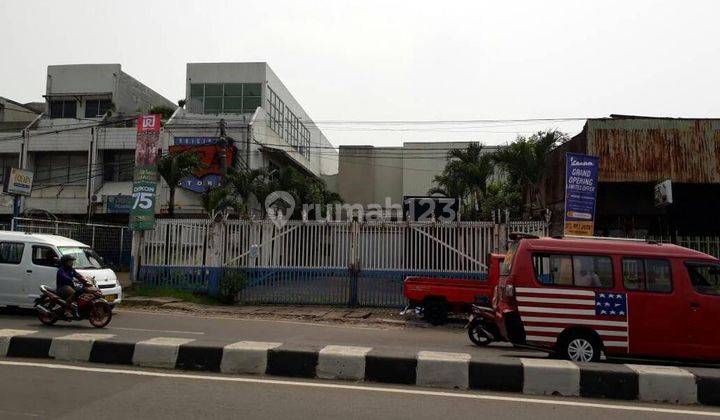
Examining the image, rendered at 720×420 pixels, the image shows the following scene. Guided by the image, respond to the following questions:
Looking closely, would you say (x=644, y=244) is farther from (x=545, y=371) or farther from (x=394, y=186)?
(x=394, y=186)

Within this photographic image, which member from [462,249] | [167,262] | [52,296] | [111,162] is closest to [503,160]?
[462,249]

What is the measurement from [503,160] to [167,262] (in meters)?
12.9

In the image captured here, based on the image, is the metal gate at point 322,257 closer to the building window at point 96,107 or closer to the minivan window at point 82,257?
the minivan window at point 82,257

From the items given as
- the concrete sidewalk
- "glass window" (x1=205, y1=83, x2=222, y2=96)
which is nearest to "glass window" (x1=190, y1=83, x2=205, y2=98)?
"glass window" (x1=205, y1=83, x2=222, y2=96)

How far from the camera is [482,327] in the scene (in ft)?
33.2

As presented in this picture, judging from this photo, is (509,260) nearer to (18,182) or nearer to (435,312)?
(435,312)

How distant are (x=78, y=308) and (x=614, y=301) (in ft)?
30.8

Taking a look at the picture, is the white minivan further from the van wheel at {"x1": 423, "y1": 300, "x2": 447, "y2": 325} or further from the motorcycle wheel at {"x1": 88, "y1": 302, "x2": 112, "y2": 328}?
the van wheel at {"x1": 423, "y1": 300, "x2": 447, "y2": 325}

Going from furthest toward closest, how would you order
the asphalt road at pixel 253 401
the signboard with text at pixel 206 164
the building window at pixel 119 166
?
the building window at pixel 119 166 < the signboard with text at pixel 206 164 < the asphalt road at pixel 253 401

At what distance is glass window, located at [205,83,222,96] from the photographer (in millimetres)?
36281

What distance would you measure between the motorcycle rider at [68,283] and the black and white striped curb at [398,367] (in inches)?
140

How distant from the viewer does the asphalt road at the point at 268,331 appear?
32.7ft

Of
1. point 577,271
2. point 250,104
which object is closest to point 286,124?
point 250,104

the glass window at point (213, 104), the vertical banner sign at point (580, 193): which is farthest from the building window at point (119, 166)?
the vertical banner sign at point (580, 193)
